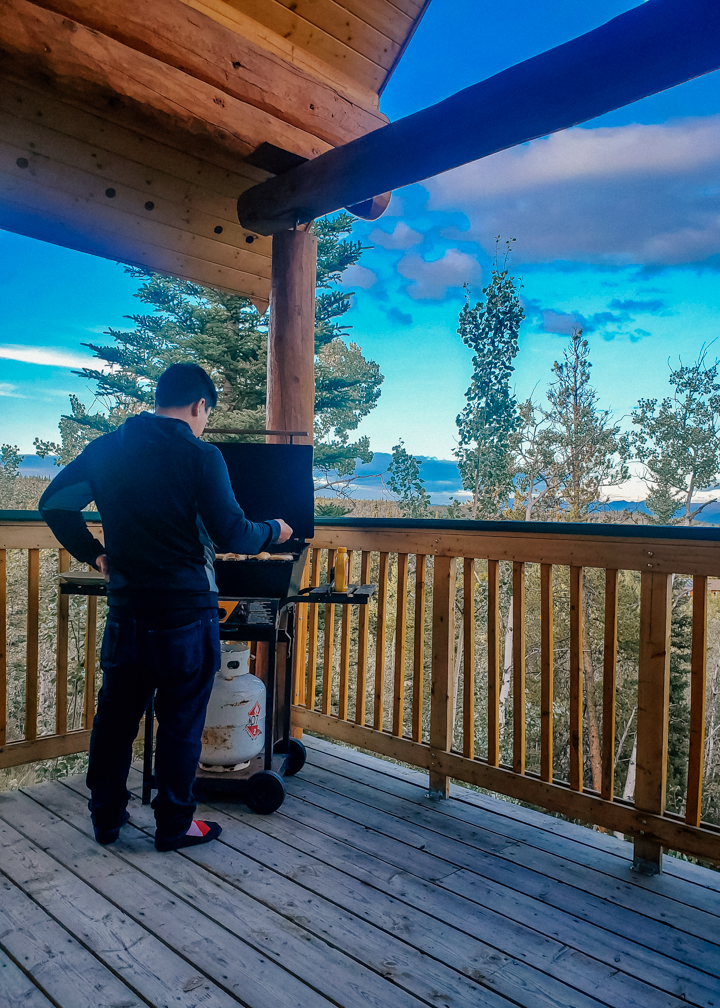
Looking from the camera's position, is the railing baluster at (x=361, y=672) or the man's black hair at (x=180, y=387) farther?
the railing baluster at (x=361, y=672)

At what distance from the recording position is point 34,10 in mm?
2615

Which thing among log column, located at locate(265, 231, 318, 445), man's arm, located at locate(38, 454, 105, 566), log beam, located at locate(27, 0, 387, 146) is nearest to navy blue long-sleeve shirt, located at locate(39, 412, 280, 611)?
man's arm, located at locate(38, 454, 105, 566)

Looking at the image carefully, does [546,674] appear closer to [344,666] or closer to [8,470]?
[344,666]

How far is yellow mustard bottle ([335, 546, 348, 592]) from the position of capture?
3.02m

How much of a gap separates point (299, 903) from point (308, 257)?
2933 millimetres

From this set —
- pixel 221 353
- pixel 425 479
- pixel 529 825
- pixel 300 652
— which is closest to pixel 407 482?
pixel 425 479

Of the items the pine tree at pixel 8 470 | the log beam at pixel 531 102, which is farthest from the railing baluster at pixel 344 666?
the pine tree at pixel 8 470

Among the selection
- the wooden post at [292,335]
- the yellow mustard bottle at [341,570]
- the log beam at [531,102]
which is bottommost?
the yellow mustard bottle at [341,570]

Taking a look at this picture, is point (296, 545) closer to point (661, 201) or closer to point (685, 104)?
point (661, 201)

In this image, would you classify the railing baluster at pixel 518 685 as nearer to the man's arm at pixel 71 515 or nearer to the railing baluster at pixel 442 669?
the railing baluster at pixel 442 669

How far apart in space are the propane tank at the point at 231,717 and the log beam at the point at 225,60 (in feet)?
8.46

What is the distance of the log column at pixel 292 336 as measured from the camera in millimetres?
3543

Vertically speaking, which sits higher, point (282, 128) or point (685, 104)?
point (685, 104)

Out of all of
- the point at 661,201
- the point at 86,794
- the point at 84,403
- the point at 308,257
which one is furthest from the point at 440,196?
the point at 86,794
